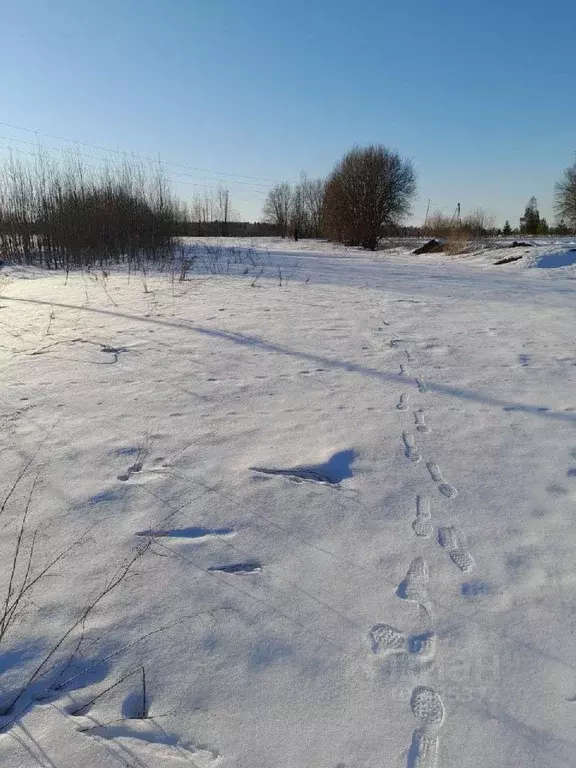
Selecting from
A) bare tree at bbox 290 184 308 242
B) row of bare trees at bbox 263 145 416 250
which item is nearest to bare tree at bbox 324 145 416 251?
row of bare trees at bbox 263 145 416 250

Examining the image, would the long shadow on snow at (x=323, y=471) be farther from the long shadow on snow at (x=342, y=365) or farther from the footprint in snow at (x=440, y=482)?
the long shadow on snow at (x=342, y=365)

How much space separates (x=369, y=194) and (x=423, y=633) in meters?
32.3

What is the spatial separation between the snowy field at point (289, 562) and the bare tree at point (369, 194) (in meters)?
28.5

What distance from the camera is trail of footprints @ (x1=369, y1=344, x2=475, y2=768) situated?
118 centimetres

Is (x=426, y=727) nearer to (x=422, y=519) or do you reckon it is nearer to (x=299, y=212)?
(x=422, y=519)

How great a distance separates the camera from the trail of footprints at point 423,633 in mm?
1185

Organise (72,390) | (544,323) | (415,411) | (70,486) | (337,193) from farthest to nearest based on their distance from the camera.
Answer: (337,193) → (544,323) → (72,390) → (415,411) → (70,486)

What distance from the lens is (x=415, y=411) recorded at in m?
3.13

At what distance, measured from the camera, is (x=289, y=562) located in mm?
1803

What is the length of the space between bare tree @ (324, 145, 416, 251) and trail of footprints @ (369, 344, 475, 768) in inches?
1166

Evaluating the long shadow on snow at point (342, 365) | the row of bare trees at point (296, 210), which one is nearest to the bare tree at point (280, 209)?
the row of bare trees at point (296, 210)

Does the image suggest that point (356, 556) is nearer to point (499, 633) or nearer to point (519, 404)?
point (499, 633)

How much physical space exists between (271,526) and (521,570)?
3.07 feet

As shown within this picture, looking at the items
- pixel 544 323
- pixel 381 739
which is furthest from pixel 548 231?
pixel 381 739
